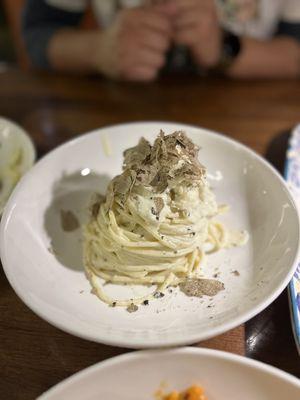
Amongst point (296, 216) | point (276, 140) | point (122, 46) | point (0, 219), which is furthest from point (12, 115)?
point (296, 216)

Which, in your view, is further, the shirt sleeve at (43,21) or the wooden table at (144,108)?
the shirt sleeve at (43,21)

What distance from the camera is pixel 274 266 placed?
1.08m

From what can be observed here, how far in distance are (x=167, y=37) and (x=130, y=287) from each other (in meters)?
1.22

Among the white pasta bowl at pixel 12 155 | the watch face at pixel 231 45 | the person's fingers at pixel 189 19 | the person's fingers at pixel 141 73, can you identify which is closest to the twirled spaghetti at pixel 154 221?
the white pasta bowl at pixel 12 155

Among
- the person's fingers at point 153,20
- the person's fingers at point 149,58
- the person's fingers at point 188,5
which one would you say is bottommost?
the person's fingers at point 149,58

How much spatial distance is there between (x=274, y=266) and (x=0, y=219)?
2.30 feet

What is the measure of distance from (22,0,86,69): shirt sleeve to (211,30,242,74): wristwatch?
2.43ft

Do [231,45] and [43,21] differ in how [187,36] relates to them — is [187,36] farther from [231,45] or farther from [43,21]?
[43,21]

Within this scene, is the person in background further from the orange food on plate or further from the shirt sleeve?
the orange food on plate

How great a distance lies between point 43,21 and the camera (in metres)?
2.28

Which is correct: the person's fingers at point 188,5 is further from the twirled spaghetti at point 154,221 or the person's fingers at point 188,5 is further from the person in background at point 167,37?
the twirled spaghetti at point 154,221

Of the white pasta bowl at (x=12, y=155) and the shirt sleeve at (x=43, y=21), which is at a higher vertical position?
the shirt sleeve at (x=43, y=21)

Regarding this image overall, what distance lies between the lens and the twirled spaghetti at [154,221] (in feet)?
3.67

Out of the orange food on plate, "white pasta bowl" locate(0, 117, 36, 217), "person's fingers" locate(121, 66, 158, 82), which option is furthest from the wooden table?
the orange food on plate
